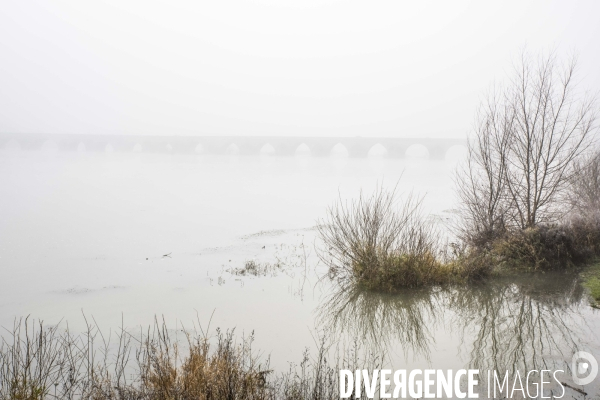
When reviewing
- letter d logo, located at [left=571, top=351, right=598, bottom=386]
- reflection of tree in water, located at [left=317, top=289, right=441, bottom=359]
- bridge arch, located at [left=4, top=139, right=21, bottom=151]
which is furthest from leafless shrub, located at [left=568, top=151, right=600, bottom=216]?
bridge arch, located at [left=4, top=139, right=21, bottom=151]

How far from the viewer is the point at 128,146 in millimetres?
117062

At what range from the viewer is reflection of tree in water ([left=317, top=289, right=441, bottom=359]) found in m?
8.45

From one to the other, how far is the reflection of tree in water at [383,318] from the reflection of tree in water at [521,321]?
2.01ft

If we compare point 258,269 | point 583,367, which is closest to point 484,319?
point 583,367

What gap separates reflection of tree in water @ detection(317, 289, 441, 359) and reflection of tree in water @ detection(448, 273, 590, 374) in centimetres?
61

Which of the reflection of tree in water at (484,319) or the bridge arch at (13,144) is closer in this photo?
the reflection of tree in water at (484,319)

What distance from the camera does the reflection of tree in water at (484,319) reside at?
759cm

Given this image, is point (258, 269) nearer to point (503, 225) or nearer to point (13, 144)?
point (503, 225)

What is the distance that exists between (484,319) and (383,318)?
189cm

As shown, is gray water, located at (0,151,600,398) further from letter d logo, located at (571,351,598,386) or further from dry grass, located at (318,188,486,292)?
dry grass, located at (318,188,486,292)

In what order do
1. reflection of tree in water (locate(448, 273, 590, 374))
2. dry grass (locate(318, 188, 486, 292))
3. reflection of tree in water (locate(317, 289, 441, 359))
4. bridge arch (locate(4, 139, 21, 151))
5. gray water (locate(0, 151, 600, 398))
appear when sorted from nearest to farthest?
reflection of tree in water (locate(448, 273, 590, 374))
gray water (locate(0, 151, 600, 398))
reflection of tree in water (locate(317, 289, 441, 359))
dry grass (locate(318, 188, 486, 292))
bridge arch (locate(4, 139, 21, 151))

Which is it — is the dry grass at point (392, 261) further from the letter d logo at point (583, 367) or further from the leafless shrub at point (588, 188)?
the leafless shrub at point (588, 188)

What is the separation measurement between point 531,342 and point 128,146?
119 meters

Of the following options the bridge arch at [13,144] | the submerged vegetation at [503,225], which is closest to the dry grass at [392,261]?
the submerged vegetation at [503,225]
